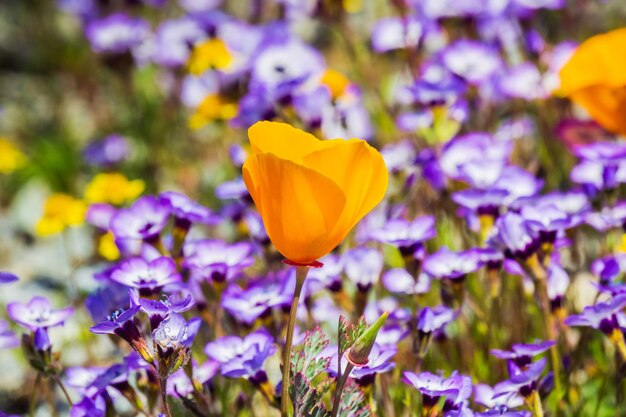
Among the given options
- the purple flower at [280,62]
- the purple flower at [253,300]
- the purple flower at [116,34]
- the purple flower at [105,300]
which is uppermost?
the purple flower at [280,62]

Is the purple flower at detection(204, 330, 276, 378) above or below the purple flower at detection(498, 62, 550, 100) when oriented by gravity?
below

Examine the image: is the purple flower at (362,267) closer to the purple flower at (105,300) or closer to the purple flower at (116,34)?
the purple flower at (105,300)

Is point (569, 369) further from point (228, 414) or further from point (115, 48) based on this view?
point (115, 48)

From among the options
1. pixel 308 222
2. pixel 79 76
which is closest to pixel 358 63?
pixel 308 222

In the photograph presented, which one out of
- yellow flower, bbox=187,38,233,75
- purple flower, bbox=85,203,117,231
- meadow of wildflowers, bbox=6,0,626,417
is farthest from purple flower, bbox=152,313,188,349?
yellow flower, bbox=187,38,233,75

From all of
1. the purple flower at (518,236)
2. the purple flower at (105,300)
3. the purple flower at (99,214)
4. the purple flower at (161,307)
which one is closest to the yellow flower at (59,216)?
the purple flower at (99,214)

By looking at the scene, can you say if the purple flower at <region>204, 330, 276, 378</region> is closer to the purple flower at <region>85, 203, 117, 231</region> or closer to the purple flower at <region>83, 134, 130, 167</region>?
the purple flower at <region>85, 203, 117, 231</region>

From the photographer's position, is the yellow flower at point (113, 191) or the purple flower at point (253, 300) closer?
the purple flower at point (253, 300)
